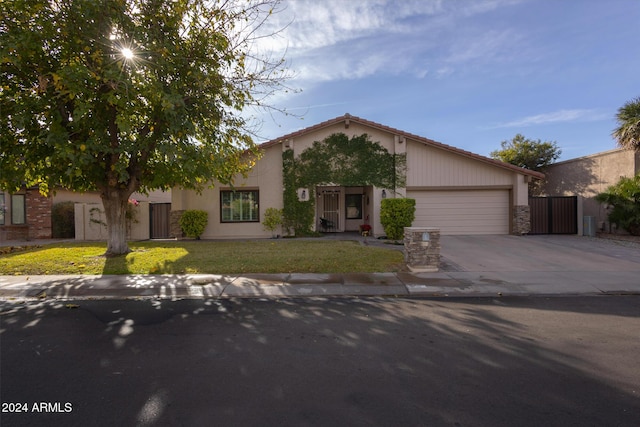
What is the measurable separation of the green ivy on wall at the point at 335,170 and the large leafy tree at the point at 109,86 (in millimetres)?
5906

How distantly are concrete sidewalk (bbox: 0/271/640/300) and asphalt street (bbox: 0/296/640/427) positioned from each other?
925 mm

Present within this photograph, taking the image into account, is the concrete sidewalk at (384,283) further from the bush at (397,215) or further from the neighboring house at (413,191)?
the neighboring house at (413,191)

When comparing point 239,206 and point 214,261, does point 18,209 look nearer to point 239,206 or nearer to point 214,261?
point 239,206

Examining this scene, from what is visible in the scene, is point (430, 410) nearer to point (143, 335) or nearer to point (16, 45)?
point (143, 335)

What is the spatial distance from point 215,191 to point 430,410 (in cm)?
1545

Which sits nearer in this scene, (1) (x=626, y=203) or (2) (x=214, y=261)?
(2) (x=214, y=261)

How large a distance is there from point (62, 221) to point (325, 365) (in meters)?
Answer: 19.9

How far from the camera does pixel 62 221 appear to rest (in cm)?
1834

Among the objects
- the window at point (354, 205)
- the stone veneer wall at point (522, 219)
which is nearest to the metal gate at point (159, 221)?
the window at point (354, 205)

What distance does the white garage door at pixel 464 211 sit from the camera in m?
16.7

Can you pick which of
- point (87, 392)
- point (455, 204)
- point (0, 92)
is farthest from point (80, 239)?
point (455, 204)

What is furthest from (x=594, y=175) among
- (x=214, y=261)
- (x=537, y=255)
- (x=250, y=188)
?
(x=214, y=261)

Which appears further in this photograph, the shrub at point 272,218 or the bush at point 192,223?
the shrub at point 272,218

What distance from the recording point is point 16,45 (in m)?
7.25
